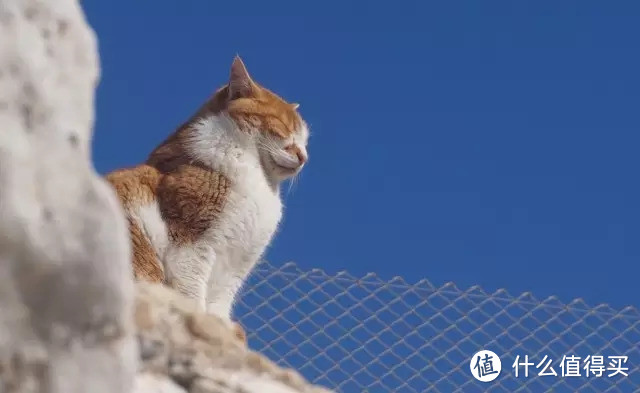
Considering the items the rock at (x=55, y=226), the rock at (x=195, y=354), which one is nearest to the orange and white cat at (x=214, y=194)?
the rock at (x=195, y=354)

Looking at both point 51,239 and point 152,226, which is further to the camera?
point 152,226

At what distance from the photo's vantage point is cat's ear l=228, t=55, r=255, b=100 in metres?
2.82

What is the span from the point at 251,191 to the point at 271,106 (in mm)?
311

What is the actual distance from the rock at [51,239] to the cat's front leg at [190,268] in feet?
5.35

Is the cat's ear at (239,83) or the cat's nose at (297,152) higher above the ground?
the cat's ear at (239,83)

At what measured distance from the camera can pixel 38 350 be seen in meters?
0.77

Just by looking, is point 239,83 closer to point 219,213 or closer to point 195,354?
point 219,213

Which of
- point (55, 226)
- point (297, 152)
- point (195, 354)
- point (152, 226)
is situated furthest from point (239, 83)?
point (55, 226)

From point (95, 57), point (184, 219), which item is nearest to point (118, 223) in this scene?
point (95, 57)

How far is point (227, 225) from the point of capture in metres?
2.53

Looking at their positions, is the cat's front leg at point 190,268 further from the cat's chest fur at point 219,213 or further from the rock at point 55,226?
the rock at point 55,226

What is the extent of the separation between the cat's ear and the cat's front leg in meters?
0.51

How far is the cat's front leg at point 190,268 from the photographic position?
246 cm

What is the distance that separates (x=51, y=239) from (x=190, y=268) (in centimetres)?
174
